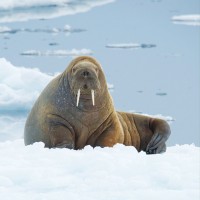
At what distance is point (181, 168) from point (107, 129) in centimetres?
196

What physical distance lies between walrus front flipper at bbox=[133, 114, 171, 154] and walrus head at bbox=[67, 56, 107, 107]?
59.1 inches

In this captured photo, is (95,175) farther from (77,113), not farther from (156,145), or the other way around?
(156,145)

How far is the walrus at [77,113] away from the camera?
10.3 metres

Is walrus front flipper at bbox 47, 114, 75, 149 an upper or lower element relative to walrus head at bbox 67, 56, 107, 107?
lower

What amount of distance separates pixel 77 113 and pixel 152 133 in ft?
6.14

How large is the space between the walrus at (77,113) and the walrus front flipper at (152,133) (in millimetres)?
783

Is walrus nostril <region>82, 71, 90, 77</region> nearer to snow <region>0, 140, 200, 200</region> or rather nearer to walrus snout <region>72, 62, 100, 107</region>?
walrus snout <region>72, 62, 100, 107</region>

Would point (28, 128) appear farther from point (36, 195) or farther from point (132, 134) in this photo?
point (36, 195)

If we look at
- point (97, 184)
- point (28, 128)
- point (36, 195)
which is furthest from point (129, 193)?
point (28, 128)

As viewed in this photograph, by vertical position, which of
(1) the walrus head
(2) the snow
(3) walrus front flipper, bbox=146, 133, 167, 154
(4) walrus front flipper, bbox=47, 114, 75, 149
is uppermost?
(1) the walrus head

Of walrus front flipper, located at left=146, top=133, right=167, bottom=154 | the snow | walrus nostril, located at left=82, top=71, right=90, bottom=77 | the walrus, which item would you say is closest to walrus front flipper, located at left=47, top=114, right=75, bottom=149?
the walrus

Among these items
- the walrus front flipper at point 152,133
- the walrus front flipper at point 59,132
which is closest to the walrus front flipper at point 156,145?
the walrus front flipper at point 152,133

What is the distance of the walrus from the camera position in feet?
33.8

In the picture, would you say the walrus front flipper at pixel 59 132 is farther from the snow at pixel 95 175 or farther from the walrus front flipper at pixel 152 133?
the walrus front flipper at pixel 152 133
